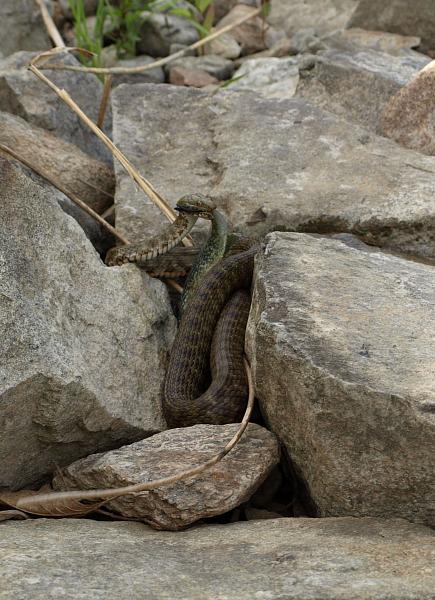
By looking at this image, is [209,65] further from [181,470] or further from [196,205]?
[181,470]

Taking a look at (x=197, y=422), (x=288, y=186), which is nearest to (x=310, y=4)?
(x=288, y=186)

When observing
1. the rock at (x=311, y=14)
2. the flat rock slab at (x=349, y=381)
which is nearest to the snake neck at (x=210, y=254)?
the flat rock slab at (x=349, y=381)

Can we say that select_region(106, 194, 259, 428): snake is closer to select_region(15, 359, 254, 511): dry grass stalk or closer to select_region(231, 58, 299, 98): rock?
select_region(15, 359, 254, 511): dry grass stalk

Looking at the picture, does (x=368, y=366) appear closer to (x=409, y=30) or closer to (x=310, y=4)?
(x=409, y=30)

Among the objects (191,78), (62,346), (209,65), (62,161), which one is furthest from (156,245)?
(209,65)

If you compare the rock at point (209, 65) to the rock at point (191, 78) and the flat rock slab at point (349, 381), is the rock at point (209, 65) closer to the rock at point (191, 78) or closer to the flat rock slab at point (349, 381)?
the rock at point (191, 78)

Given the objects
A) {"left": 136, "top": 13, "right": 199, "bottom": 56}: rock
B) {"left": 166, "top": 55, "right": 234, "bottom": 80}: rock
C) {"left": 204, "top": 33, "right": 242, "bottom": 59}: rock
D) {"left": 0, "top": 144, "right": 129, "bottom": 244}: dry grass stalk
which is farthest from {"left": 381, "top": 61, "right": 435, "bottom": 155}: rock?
{"left": 136, "top": 13, "right": 199, "bottom": 56}: rock
